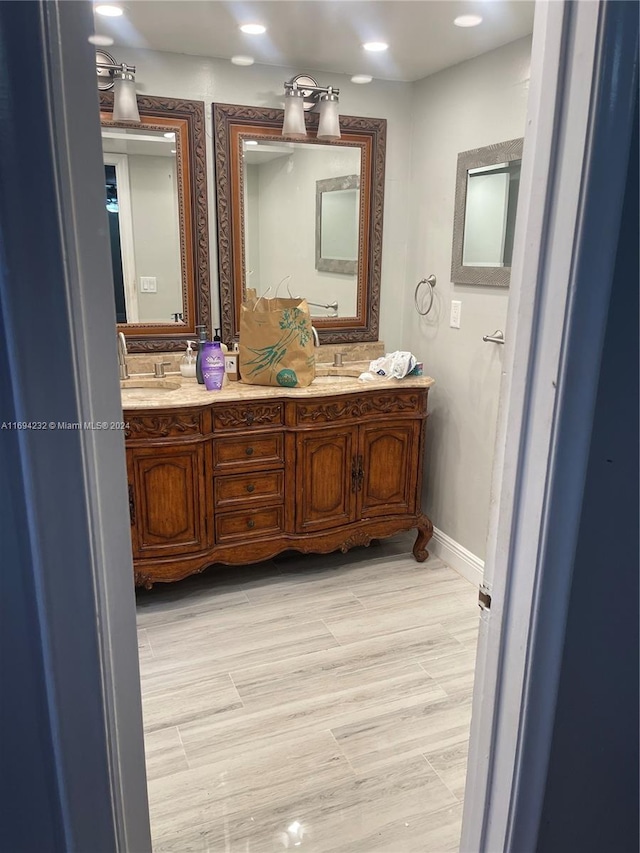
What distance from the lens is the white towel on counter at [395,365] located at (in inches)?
114

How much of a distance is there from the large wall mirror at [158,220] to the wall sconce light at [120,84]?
0.14 ft

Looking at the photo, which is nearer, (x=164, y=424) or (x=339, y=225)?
(x=164, y=424)

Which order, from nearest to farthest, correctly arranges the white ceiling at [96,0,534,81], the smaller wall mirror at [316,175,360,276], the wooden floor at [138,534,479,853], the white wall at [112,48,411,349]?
the wooden floor at [138,534,479,853] → the white ceiling at [96,0,534,81] → the white wall at [112,48,411,349] → the smaller wall mirror at [316,175,360,276]

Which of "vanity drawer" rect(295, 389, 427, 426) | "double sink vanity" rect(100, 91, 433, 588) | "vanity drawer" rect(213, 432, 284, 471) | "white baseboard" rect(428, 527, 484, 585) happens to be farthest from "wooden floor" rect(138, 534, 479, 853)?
"vanity drawer" rect(295, 389, 427, 426)

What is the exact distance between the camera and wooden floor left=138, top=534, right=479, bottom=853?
169 cm

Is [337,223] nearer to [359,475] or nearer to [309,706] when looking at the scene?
[359,475]

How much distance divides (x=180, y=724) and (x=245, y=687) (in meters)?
0.26

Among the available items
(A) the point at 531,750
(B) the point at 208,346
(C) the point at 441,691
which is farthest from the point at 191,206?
(A) the point at 531,750

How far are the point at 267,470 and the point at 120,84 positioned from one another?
64.6 inches

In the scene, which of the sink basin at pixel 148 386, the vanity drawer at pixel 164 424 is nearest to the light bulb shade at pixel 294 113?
the sink basin at pixel 148 386

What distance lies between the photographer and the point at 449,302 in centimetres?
294

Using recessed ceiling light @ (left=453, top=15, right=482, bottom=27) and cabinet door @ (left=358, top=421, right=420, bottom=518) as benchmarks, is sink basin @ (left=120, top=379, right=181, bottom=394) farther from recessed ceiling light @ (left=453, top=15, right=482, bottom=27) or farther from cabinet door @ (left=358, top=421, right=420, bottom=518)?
recessed ceiling light @ (left=453, top=15, right=482, bottom=27)

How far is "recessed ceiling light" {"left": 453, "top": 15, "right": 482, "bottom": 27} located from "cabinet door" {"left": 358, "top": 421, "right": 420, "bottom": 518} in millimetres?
1552

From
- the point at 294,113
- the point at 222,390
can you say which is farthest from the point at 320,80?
the point at 222,390
